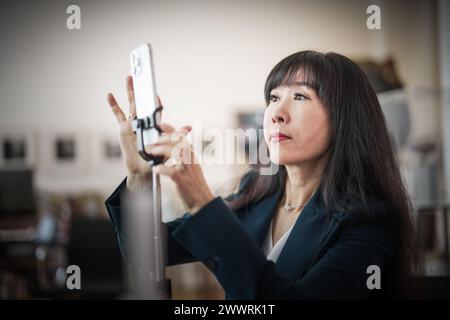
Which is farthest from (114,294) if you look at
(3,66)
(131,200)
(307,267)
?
(307,267)

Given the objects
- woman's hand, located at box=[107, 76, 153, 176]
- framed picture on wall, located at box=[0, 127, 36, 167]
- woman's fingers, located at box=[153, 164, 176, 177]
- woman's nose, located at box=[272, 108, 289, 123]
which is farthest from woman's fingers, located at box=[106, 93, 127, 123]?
framed picture on wall, located at box=[0, 127, 36, 167]

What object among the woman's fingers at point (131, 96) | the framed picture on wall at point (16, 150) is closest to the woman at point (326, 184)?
the woman's fingers at point (131, 96)

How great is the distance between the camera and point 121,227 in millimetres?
829

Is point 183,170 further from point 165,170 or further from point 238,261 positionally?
point 238,261

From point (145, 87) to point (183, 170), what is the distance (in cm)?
13

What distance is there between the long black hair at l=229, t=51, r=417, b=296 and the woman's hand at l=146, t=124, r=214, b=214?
0.19m

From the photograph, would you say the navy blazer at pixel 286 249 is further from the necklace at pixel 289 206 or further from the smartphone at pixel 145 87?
the smartphone at pixel 145 87

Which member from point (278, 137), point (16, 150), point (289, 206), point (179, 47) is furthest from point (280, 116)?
point (16, 150)

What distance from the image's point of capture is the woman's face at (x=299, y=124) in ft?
2.48

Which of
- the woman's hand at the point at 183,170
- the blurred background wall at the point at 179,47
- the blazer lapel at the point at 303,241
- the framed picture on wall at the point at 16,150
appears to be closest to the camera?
the woman's hand at the point at 183,170

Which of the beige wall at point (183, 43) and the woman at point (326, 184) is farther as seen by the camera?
the beige wall at point (183, 43)

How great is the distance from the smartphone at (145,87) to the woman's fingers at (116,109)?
0.18ft

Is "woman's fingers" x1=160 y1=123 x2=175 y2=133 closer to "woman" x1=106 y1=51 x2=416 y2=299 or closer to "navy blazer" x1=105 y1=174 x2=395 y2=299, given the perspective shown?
"woman" x1=106 y1=51 x2=416 y2=299

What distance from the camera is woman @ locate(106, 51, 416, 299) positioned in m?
0.74
